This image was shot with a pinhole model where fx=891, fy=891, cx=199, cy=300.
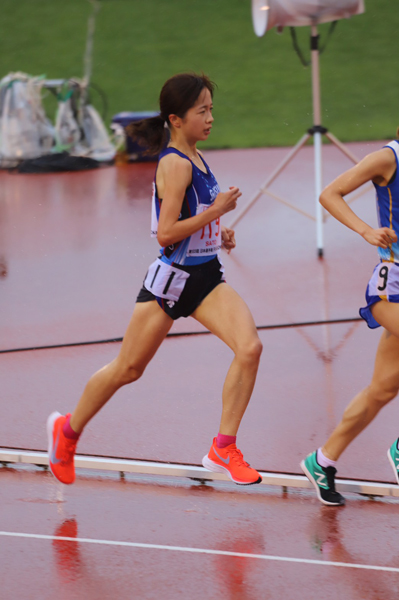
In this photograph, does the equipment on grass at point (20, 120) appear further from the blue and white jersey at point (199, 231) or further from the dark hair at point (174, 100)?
the blue and white jersey at point (199, 231)

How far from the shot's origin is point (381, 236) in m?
3.40

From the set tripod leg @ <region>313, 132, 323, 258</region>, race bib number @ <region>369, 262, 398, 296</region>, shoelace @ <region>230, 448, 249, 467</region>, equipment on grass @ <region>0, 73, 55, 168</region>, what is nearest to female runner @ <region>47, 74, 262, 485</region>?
shoelace @ <region>230, 448, 249, 467</region>

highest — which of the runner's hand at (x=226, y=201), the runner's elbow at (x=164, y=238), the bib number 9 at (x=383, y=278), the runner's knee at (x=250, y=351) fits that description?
the runner's hand at (x=226, y=201)

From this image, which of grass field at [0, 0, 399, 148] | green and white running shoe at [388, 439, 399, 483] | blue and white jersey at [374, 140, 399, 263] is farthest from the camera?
grass field at [0, 0, 399, 148]

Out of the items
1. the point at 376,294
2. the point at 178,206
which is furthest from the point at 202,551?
the point at 178,206

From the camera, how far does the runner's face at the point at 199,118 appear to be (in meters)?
3.74

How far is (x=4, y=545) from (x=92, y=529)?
0.36 m

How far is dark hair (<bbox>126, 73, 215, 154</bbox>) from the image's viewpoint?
3730 mm

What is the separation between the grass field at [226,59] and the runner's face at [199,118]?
36.4 feet

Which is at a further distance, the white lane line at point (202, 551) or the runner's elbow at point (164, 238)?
the runner's elbow at point (164, 238)

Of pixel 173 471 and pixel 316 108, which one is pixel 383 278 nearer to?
pixel 173 471

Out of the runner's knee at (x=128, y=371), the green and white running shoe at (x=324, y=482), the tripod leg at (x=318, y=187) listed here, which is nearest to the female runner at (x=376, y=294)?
the green and white running shoe at (x=324, y=482)

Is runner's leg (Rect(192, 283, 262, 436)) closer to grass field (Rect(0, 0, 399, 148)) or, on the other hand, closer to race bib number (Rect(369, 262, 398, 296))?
race bib number (Rect(369, 262, 398, 296))

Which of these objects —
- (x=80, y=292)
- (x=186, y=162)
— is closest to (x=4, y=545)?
(x=186, y=162)
